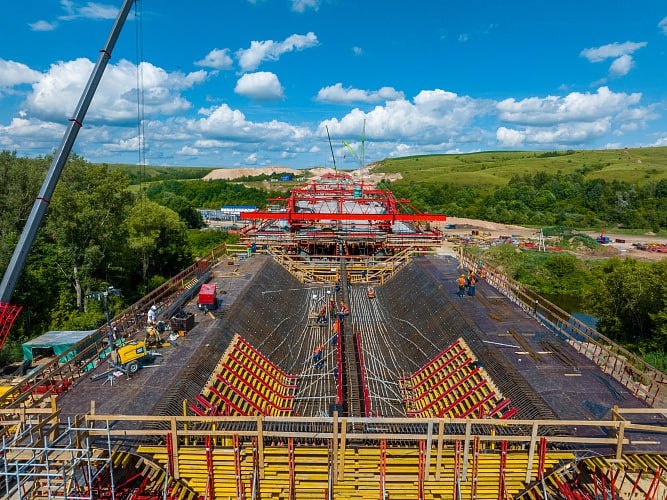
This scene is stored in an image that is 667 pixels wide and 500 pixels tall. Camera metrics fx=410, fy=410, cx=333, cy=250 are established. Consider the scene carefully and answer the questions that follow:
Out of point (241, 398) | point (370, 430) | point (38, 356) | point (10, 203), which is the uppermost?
point (10, 203)

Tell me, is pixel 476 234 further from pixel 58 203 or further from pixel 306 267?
pixel 58 203

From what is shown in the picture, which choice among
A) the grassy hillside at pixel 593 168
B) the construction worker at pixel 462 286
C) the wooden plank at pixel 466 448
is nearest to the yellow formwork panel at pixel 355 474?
the wooden plank at pixel 466 448

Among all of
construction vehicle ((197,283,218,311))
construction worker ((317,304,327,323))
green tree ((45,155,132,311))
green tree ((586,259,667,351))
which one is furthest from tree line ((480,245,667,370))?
green tree ((45,155,132,311))

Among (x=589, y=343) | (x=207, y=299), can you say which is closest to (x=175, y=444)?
(x=207, y=299)

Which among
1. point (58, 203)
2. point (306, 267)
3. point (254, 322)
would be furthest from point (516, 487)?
point (58, 203)

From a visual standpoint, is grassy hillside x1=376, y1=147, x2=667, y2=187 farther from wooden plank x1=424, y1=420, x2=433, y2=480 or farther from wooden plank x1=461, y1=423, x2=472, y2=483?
wooden plank x1=424, y1=420, x2=433, y2=480

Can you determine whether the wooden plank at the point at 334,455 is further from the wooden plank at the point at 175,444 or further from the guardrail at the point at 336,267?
the guardrail at the point at 336,267

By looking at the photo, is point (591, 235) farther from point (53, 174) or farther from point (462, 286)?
point (53, 174)
